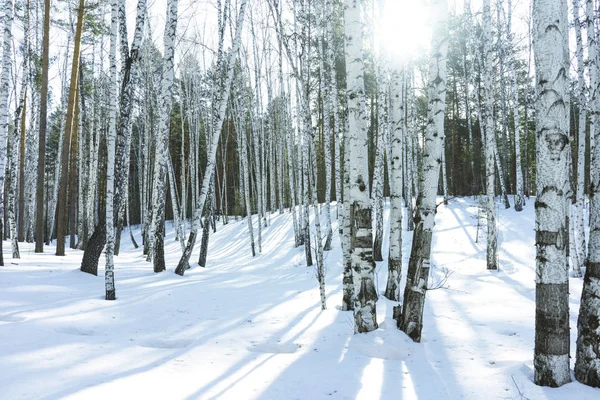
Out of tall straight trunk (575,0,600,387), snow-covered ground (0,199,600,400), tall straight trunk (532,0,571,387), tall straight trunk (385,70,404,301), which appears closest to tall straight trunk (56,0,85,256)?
snow-covered ground (0,199,600,400)

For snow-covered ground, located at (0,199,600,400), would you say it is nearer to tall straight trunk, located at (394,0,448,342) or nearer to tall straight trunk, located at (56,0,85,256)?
tall straight trunk, located at (394,0,448,342)

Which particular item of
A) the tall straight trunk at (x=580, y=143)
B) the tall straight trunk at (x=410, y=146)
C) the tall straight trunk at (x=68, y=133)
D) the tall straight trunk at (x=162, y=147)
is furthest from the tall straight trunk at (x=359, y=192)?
the tall straight trunk at (x=68, y=133)

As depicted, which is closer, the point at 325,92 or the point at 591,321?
the point at 591,321

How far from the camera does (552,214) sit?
10.3 ft

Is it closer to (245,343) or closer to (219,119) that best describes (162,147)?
(219,119)

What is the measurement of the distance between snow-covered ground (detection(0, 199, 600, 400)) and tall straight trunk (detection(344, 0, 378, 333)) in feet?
1.09

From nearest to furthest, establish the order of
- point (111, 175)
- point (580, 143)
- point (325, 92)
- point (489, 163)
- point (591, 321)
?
point (591, 321), point (111, 175), point (580, 143), point (489, 163), point (325, 92)

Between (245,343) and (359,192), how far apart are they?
7.45 feet

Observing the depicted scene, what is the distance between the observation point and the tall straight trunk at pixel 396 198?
6.52 metres

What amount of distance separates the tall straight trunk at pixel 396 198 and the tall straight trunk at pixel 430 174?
2067mm

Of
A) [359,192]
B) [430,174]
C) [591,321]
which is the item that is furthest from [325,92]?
[591,321]

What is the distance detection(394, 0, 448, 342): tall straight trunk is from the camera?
4344 mm

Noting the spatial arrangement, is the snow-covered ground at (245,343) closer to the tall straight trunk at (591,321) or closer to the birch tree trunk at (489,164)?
the tall straight trunk at (591,321)

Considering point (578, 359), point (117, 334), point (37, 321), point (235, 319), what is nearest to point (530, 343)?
point (578, 359)
